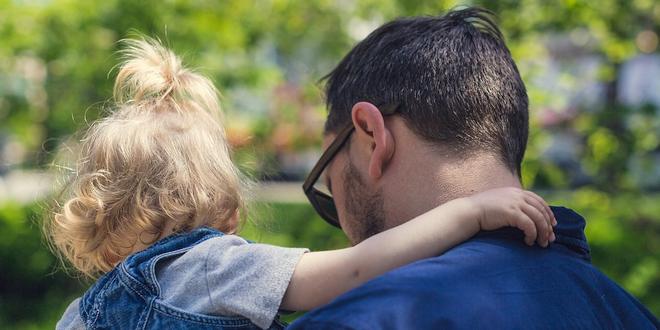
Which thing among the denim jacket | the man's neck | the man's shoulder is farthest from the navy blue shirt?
the denim jacket

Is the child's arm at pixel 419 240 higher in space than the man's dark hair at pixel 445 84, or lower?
lower

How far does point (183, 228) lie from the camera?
6.81 feet

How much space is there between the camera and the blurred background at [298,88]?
5.75 meters

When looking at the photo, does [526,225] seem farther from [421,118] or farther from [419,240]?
[421,118]

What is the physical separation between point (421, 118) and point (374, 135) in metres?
0.12

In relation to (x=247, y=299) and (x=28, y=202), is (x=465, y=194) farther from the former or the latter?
(x=28, y=202)

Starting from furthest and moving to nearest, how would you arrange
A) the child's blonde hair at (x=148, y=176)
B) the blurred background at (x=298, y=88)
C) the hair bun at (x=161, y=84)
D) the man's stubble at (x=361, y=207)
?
the blurred background at (x=298, y=88) → the hair bun at (x=161, y=84) → the child's blonde hair at (x=148, y=176) → the man's stubble at (x=361, y=207)

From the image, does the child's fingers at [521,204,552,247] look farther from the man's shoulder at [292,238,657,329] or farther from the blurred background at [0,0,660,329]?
the blurred background at [0,0,660,329]

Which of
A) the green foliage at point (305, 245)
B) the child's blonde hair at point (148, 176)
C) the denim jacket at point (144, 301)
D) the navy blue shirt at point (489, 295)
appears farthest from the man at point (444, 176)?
the green foliage at point (305, 245)

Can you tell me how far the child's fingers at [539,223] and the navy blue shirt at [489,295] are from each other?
2 cm

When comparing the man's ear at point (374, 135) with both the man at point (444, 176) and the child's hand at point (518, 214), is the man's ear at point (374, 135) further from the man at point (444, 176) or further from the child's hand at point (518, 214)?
the child's hand at point (518, 214)

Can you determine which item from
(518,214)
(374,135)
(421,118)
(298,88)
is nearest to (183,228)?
(374,135)

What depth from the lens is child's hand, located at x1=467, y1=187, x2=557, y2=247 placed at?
1.63 meters

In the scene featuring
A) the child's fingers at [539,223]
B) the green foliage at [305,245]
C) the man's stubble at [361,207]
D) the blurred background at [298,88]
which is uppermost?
the child's fingers at [539,223]
